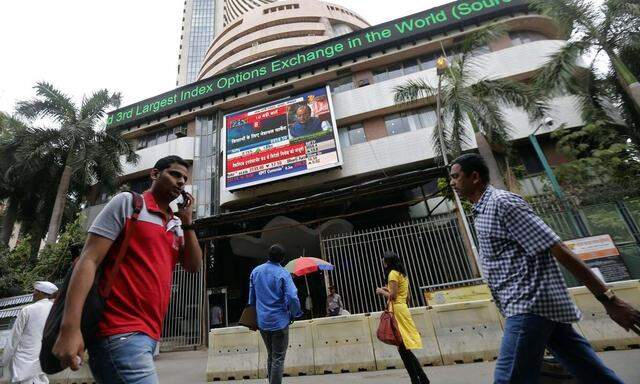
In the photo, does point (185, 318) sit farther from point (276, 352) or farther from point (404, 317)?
point (404, 317)

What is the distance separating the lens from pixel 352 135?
1688cm

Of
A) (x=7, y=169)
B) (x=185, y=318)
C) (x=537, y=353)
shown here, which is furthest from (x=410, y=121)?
(x=7, y=169)

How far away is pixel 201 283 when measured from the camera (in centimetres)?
1085

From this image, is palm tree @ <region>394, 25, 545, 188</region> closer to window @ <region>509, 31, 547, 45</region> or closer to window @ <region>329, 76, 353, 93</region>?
window @ <region>329, 76, 353, 93</region>

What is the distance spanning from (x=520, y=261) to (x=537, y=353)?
1.56ft

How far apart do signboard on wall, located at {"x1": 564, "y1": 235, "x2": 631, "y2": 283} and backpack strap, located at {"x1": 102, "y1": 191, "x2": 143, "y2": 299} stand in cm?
852

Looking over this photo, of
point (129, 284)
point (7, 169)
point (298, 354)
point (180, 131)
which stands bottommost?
point (298, 354)

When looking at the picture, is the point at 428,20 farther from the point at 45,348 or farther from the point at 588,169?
the point at 45,348

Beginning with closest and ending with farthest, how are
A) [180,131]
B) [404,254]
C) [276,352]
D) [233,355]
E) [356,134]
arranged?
[276,352], [233,355], [404,254], [356,134], [180,131]

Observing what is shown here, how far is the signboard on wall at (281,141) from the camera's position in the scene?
14859 millimetres

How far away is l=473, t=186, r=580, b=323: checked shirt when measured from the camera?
1.75 meters

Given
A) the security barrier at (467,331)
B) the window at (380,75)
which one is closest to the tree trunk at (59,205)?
the window at (380,75)

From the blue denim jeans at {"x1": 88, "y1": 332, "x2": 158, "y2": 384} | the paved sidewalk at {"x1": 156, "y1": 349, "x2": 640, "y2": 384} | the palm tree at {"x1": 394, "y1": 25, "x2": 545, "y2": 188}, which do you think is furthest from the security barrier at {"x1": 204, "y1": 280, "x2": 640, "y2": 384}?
the palm tree at {"x1": 394, "y1": 25, "x2": 545, "y2": 188}

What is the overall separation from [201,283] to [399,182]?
7.16 metres
